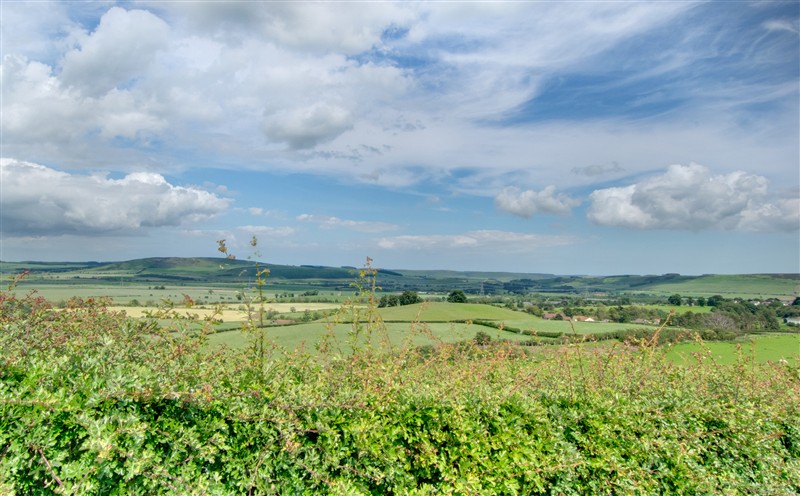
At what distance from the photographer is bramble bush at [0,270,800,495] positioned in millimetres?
3145

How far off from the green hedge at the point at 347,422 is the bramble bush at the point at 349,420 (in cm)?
1

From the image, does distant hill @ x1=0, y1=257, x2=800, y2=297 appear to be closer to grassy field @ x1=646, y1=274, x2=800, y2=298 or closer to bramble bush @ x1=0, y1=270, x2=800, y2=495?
grassy field @ x1=646, y1=274, x2=800, y2=298

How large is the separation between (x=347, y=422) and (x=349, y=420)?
24 millimetres

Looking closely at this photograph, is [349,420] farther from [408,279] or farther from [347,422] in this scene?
[408,279]

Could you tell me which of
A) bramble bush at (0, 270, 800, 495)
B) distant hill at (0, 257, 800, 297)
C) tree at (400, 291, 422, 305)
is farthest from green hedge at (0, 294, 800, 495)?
distant hill at (0, 257, 800, 297)

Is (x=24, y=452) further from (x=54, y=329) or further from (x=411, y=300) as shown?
(x=411, y=300)

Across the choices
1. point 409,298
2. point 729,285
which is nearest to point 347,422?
point 409,298

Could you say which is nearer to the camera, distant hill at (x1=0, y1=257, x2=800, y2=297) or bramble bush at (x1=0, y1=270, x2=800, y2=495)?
bramble bush at (x1=0, y1=270, x2=800, y2=495)

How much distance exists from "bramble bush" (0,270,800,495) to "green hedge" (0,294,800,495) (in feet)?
0.05

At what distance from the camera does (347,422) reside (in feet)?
13.0

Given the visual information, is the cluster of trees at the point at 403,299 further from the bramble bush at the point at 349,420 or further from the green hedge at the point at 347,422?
the green hedge at the point at 347,422

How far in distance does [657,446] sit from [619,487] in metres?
0.66

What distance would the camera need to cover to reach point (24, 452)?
2.97m

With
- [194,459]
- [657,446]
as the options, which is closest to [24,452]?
[194,459]
